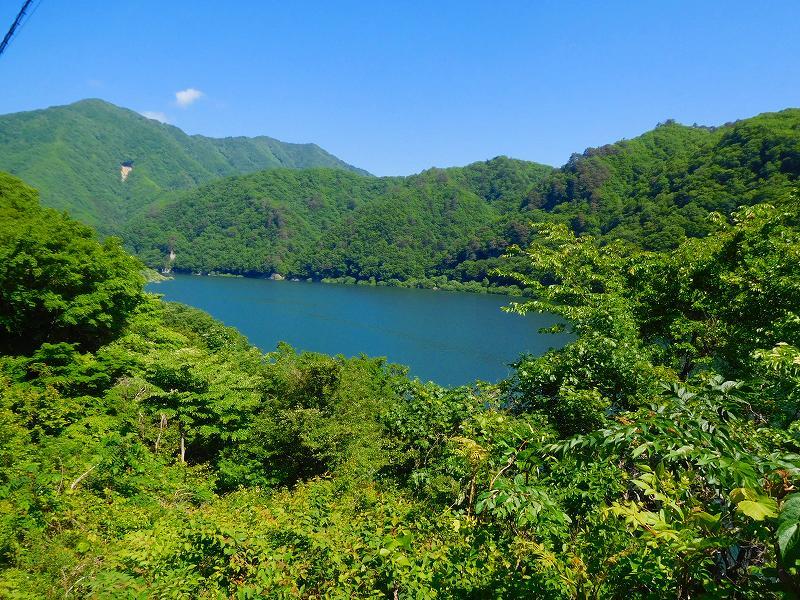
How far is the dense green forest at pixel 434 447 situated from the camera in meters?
2.28

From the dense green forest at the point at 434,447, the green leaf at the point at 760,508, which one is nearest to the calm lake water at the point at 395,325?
the dense green forest at the point at 434,447

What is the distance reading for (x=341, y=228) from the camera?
166 metres

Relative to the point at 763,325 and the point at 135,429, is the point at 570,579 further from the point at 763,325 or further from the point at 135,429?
the point at 135,429

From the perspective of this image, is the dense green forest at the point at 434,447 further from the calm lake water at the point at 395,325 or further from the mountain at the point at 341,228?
the mountain at the point at 341,228

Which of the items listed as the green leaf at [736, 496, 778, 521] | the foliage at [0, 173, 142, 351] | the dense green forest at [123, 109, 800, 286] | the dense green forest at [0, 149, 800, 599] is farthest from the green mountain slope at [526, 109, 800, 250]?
the foliage at [0, 173, 142, 351]

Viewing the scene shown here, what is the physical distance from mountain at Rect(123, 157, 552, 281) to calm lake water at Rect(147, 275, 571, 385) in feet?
112

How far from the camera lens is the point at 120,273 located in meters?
16.3

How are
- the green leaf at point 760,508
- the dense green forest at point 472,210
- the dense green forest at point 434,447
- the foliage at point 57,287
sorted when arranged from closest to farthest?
1. the green leaf at point 760,508
2. the dense green forest at point 434,447
3. the foliage at point 57,287
4. the dense green forest at point 472,210

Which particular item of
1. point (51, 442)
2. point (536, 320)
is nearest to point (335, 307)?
point (536, 320)

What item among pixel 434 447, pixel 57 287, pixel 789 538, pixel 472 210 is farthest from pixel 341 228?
pixel 789 538

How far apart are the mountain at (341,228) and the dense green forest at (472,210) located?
48 cm

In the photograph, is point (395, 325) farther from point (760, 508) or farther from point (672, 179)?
point (760, 508)

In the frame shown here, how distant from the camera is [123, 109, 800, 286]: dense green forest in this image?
7462 cm

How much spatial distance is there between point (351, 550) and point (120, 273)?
16.0 metres
